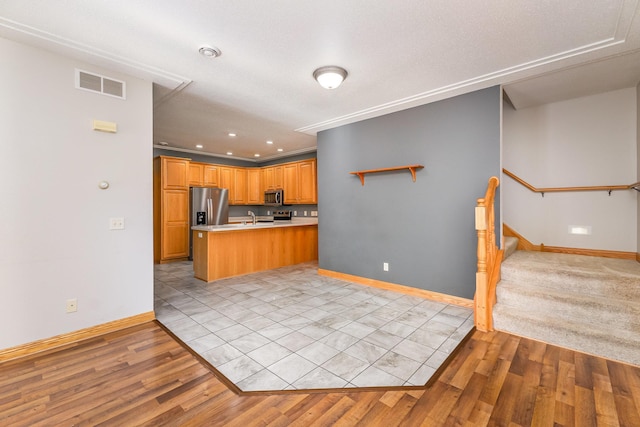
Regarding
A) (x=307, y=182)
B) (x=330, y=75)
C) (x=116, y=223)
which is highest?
(x=330, y=75)

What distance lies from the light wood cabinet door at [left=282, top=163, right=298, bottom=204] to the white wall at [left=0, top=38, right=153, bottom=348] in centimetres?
405

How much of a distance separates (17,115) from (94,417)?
2.46 m

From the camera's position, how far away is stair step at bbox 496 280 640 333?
2.32 meters

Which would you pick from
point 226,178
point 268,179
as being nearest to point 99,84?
point 226,178

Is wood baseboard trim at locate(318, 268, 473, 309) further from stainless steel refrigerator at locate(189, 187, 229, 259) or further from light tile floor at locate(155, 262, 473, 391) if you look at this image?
stainless steel refrigerator at locate(189, 187, 229, 259)

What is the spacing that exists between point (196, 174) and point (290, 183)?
7.57 ft

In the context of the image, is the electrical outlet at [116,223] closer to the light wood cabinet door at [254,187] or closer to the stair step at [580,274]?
the stair step at [580,274]

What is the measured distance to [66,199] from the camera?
2518 mm

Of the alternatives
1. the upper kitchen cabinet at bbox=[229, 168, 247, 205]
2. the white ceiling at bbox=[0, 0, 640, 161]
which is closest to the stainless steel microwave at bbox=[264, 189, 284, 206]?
the upper kitchen cabinet at bbox=[229, 168, 247, 205]

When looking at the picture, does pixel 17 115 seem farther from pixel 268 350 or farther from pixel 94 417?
pixel 268 350

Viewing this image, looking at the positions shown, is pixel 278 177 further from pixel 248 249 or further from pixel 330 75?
pixel 330 75

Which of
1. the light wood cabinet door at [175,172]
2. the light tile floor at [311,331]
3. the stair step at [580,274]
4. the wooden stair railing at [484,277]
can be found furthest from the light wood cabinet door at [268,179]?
the stair step at [580,274]

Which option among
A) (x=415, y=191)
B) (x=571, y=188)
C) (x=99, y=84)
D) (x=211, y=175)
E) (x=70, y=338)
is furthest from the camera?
(x=211, y=175)

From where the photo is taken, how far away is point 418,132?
12.3 feet
